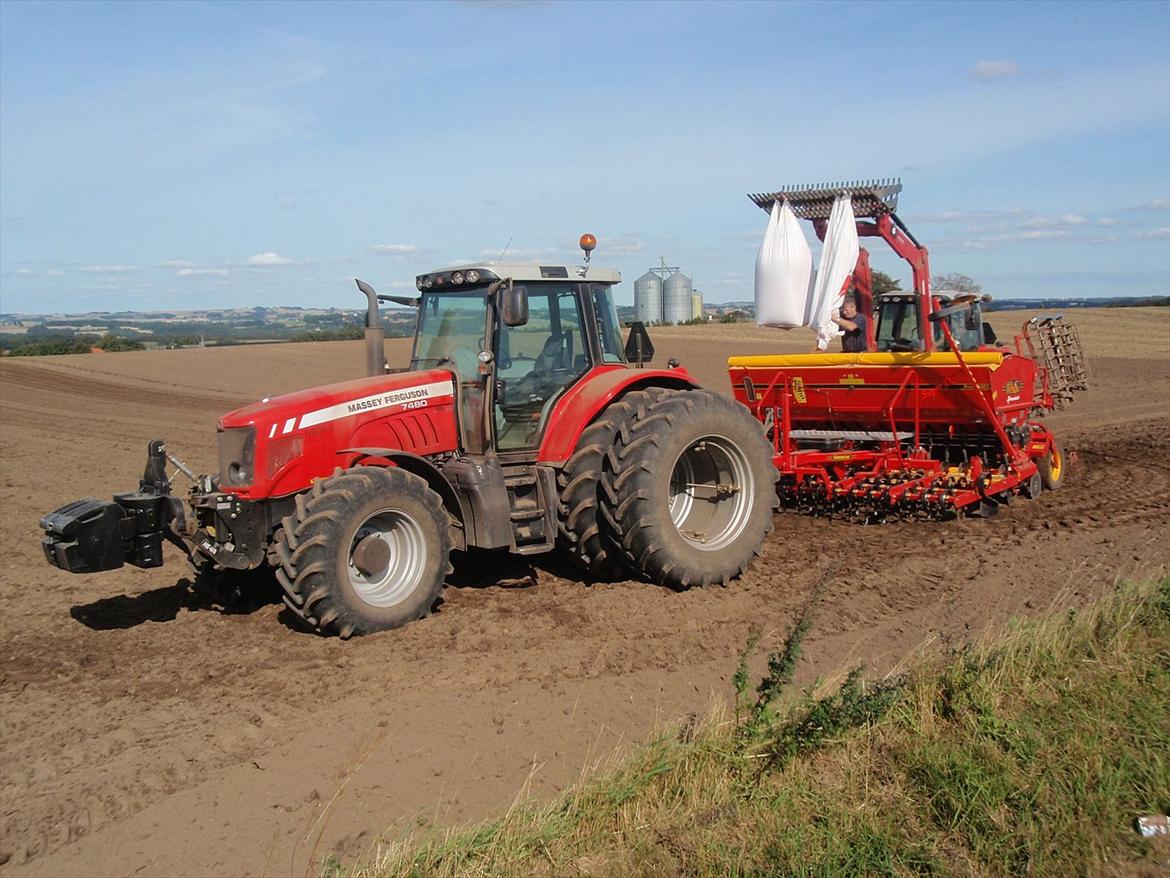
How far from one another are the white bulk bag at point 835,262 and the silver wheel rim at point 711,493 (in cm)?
213

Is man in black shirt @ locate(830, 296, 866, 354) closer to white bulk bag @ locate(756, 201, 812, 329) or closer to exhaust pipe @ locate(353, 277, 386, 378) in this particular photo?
white bulk bag @ locate(756, 201, 812, 329)

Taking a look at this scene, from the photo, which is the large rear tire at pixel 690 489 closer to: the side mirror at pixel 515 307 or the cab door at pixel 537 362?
the cab door at pixel 537 362

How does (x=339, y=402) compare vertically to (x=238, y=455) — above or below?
above

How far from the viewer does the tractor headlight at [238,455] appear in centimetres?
593

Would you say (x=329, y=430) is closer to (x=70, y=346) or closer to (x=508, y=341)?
(x=508, y=341)

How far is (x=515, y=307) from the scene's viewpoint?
6234 millimetres

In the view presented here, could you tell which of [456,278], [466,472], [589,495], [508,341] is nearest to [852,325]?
[589,495]

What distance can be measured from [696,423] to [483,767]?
3228mm

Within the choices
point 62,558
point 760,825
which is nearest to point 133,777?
point 62,558

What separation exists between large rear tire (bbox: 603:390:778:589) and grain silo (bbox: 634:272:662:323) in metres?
27.3

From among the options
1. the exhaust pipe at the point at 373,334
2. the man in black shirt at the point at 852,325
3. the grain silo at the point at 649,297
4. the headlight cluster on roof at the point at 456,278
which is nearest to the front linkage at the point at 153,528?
the exhaust pipe at the point at 373,334

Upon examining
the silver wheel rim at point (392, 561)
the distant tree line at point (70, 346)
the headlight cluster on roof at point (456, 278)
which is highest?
the headlight cluster on roof at point (456, 278)

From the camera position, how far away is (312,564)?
5613 mm

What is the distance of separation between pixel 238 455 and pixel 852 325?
5.52 metres
